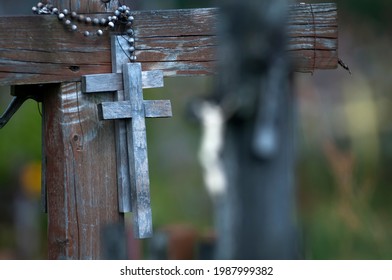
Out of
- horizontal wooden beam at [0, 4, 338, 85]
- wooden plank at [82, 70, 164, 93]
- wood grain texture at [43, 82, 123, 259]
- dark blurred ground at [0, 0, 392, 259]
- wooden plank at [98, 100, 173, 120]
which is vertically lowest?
dark blurred ground at [0, 0, 392, 259]

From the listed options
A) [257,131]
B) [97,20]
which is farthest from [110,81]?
[257,131]

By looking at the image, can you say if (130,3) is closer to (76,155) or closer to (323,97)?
(76,155)

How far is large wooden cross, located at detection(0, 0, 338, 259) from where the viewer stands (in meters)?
2.38

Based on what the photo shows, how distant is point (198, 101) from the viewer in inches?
53.7

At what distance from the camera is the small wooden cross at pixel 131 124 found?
2414 millimetres

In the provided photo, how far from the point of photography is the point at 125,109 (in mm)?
2434

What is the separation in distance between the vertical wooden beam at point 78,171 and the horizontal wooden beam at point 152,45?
8 centimetres

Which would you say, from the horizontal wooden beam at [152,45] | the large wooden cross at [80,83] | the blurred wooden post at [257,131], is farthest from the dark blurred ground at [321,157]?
the blurred wooden post at [257,131]

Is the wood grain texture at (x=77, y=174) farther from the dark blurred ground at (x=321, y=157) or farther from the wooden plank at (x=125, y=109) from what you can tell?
the dark blurred ground at (x=321, y=157)

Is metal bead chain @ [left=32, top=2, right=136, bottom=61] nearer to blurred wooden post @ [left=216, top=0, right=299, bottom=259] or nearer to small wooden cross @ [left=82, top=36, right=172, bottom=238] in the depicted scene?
small wooden cross @ [left=82, top=36, right=172, bottom=238]

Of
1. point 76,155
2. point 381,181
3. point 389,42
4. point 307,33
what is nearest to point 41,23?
point 76,155

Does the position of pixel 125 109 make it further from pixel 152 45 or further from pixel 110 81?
pixel 152 45

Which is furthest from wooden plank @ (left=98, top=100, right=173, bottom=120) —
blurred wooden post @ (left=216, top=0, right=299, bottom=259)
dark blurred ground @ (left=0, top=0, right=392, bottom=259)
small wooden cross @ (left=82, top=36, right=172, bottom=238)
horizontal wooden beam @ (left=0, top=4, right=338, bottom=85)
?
dark blurred ground @ (left=0, top=0, right=392, bottom=259)

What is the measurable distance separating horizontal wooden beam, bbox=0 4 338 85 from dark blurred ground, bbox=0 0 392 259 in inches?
106
